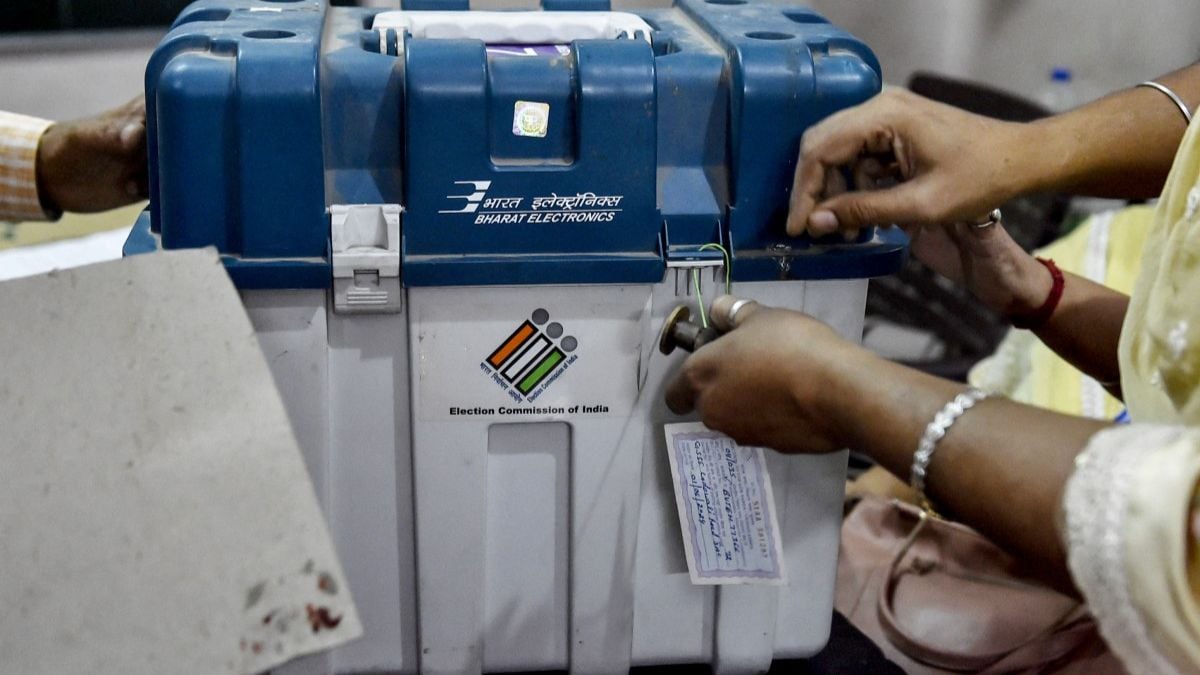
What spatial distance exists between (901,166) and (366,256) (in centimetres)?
36

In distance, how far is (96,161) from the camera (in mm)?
1084

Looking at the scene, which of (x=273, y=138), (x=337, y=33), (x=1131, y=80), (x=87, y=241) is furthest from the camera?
(x=1131, y=80)

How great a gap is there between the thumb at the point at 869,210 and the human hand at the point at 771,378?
0.22 ft

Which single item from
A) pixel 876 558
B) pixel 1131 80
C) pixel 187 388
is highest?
pixel 187 388

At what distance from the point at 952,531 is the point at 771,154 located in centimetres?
51

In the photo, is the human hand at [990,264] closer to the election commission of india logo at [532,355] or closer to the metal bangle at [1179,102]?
the metal bangle at [1179,102]


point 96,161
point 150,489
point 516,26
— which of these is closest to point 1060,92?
point 516,26

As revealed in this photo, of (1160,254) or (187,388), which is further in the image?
(1160,254)

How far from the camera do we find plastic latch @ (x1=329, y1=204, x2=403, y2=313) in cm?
74

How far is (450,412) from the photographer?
78 cm

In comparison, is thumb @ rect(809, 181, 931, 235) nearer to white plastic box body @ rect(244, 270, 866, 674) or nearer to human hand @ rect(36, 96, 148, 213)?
white plastic box body @ rect(244, 270, 866, 674)

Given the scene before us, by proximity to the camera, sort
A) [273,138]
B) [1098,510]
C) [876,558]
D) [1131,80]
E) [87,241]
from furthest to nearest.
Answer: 1. [1131,80]
2. [87,241]
3. [876,558]
4. [273,138]
5. [1098,510]

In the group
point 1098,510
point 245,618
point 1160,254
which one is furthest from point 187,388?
point 1160,254

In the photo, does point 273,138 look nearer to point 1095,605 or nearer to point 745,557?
point 745,557
